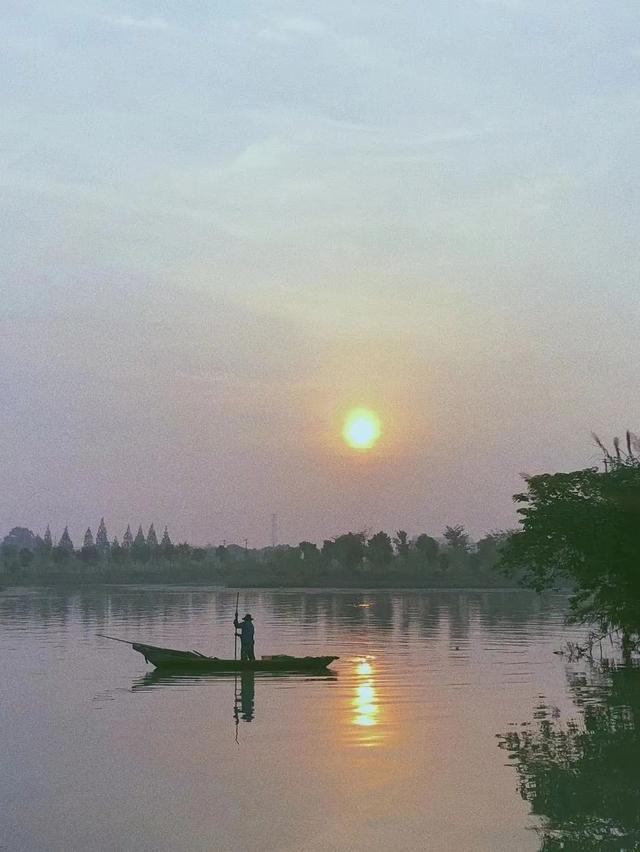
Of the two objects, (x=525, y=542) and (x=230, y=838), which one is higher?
(x=525, y=542)

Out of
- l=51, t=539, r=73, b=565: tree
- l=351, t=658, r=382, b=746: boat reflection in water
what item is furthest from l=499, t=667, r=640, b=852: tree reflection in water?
l=51, t=539, r=73, b=565: tree

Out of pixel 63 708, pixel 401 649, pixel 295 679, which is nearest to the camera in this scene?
pixel 63 708

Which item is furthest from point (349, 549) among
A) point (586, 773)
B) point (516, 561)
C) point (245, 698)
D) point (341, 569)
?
point (586, 773)

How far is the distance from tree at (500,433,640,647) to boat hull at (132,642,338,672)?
8.35m

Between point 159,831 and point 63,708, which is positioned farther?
point 63,708

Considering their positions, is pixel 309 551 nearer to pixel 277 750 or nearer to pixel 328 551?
pixel 328 551

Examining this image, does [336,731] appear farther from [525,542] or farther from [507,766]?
[525,542]

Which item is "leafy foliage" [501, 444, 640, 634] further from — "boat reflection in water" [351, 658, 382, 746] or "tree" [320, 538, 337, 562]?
"tree" [320, 538, 337, 562]

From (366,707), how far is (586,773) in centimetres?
941

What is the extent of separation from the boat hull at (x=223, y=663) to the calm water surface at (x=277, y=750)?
80 cm

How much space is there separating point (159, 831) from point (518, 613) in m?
66.9

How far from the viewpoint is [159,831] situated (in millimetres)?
15875

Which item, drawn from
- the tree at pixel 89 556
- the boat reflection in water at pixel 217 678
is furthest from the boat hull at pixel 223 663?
the tree at pixel 89 556

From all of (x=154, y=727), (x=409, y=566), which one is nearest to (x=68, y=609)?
(x=154, y=727)
